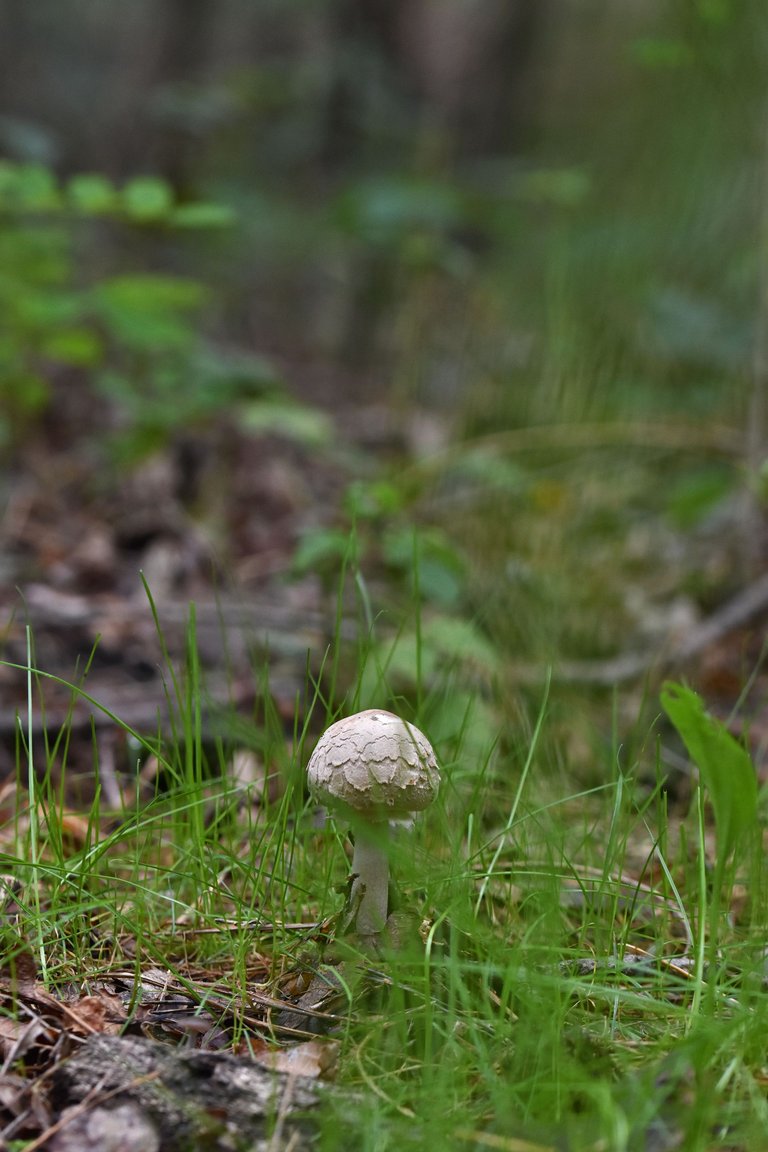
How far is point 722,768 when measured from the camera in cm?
151

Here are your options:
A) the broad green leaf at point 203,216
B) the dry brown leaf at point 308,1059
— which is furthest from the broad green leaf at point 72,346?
the dry brown leaf at point 308,1059

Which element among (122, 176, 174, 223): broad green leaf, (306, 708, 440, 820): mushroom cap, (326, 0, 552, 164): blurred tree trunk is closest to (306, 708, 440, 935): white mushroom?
(306, 708, 440, 820): mushroom cap

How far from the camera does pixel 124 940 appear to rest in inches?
63.9

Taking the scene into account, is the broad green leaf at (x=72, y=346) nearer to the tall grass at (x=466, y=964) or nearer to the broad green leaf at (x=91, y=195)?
the broad green leaf at (x=91, y=195)

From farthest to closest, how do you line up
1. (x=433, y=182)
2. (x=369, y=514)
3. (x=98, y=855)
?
(x=433, y=182) → (x=369, y=514) → (x=98, y=855)

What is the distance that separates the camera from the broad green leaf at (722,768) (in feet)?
4.89

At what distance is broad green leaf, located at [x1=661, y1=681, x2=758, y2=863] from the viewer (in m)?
1.49

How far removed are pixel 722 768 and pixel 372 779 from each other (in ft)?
1.75

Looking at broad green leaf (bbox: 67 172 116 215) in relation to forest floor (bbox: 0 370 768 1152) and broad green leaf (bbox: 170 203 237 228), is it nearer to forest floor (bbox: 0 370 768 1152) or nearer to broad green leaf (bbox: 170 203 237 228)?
broad green leaf (bbox: 170 203 237 228)

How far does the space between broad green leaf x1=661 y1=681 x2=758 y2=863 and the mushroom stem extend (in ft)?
1.66

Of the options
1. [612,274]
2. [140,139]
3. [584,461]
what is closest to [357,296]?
[140,139]

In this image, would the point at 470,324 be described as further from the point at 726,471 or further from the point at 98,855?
the point at 98,855

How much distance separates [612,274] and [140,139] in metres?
4.26

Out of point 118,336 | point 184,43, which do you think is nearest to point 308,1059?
point 118,336
